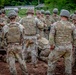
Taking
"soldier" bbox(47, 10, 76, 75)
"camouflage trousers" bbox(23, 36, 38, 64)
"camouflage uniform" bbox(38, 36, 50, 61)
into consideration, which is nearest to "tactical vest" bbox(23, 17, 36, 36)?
"camouflage trousers" bbox(23, 36, 38, 64)

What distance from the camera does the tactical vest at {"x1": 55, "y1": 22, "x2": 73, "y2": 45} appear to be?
988 centimetres

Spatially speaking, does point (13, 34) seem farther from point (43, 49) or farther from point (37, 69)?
point (43, 49)

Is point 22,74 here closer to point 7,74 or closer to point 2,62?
point 7,74

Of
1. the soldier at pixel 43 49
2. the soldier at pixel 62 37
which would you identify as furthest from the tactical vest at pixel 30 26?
the soldier at pixel 62 37

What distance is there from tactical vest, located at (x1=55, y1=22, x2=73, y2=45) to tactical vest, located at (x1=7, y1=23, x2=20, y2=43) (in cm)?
111

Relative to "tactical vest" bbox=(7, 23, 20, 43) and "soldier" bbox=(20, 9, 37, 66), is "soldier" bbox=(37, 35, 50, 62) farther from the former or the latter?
"tactical vest" bbox=(7, 23, 20, 43)

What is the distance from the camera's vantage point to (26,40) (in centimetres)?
1210

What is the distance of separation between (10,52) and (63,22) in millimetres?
1729

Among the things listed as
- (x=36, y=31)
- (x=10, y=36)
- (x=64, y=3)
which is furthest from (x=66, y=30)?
(x=64, y=3)

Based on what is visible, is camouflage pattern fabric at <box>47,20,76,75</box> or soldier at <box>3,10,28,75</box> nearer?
camouflage pattern fabric at <box>47,20,76,75</box>

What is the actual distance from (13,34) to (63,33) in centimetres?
142

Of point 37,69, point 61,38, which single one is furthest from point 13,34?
point 37,69

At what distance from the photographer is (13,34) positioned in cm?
1009

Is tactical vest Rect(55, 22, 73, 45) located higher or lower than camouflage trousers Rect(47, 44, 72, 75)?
higher
